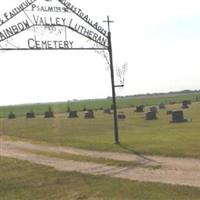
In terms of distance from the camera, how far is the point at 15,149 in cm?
2712

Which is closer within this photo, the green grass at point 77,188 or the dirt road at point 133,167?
the green grass at point 77,188

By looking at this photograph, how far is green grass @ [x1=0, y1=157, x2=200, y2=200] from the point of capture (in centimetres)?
1315

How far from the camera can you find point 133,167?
1788 centimetres

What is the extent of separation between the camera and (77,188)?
14.6m

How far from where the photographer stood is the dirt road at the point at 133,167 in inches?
604

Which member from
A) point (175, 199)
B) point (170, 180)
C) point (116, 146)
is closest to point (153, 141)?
point (116, 146)

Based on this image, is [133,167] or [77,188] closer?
[77,188]

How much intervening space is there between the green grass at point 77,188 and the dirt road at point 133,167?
0.69 meters

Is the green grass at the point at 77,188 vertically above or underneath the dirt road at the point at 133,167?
underneath

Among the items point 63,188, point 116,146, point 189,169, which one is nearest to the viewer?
point 63,188

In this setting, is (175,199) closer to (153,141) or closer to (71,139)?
(153,141)

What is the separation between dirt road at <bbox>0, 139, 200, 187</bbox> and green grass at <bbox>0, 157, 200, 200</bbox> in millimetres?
691

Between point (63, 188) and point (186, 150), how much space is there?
7531 mm

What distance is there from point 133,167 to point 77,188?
3.66 metres
